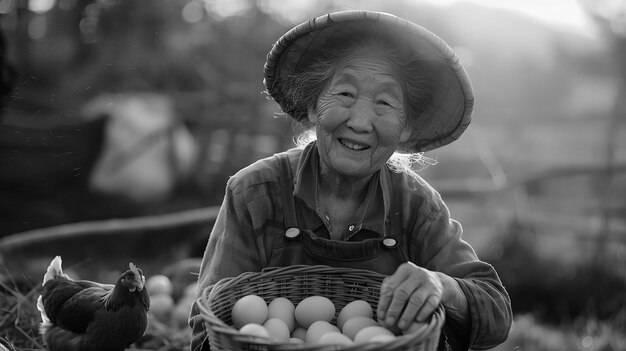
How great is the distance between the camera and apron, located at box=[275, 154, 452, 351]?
2270mm

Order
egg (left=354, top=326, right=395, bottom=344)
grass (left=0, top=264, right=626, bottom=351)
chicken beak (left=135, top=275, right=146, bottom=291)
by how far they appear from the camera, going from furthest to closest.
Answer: grass (left=0, top=264, right=626, bottom=351) → chicken beak (left=135, top=275, right=146, bottom=291) → egg (left=354, top=326, right=395, bottom=344)

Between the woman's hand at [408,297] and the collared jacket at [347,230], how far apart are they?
35 centimetres

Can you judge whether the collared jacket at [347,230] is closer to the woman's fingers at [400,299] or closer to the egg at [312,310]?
the egg at [312,310]

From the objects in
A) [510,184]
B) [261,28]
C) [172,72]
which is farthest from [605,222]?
[172,72]

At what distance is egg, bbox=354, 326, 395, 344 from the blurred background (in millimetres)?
3120

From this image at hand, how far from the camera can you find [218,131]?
7.66 meters

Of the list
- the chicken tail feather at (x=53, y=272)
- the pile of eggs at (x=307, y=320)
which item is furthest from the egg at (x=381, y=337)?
the chicken tail feather at (x=53, y=272)

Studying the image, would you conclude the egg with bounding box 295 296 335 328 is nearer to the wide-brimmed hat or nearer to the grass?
the wide-brimmed hat

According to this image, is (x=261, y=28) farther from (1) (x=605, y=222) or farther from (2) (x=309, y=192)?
(2) (x=309, y=192)

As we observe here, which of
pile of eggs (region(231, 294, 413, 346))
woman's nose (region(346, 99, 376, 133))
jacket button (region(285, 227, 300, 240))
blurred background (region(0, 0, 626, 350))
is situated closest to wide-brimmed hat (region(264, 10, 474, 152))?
woman's nose (region(346, 99, 376, 133))

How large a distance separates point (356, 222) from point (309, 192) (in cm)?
18

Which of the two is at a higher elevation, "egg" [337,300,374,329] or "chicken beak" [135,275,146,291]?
"egg" [337,300,374,329]

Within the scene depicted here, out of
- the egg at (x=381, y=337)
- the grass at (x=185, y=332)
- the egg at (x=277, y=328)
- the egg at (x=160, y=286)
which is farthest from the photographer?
the egg at (x=160, y=286)

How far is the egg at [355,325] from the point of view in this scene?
200 cm
